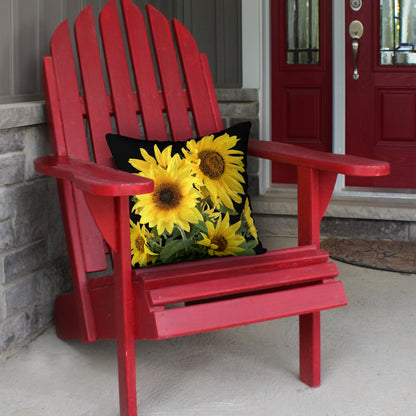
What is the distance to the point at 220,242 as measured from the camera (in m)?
1.92

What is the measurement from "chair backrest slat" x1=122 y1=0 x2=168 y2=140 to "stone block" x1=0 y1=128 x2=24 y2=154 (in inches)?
15.9

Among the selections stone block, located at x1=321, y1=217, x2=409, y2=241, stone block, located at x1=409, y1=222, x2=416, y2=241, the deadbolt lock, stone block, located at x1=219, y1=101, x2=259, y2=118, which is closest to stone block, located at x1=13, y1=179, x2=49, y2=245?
stone block, located at x1=219, y1=101, x2=259, y2=118

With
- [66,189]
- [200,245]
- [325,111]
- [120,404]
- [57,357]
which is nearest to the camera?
[120,404]

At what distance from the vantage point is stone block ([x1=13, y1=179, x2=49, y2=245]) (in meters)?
2.19

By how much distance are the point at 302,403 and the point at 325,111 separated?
2171mm

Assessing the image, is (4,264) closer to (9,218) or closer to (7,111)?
(9,218)

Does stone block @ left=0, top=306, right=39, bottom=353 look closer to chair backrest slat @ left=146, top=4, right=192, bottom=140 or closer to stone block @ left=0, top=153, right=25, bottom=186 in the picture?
stone block @ left=0, top=153, right=25, bottom=186

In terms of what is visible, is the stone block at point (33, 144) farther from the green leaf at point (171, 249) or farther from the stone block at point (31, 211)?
the green leaf at point (171, 249)

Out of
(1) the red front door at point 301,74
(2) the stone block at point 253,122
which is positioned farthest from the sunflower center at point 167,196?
(1) the red front door at point 301,74

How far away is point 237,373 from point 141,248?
1.64 ft

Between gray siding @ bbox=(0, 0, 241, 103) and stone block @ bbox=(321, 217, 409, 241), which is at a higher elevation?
gray siding @ bbox=(0, 0, 241, 103)

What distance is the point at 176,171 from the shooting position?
193cm

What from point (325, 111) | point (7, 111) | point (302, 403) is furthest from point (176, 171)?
point (325, 111)

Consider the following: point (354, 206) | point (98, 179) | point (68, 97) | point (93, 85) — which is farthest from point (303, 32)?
point (98, 179)
